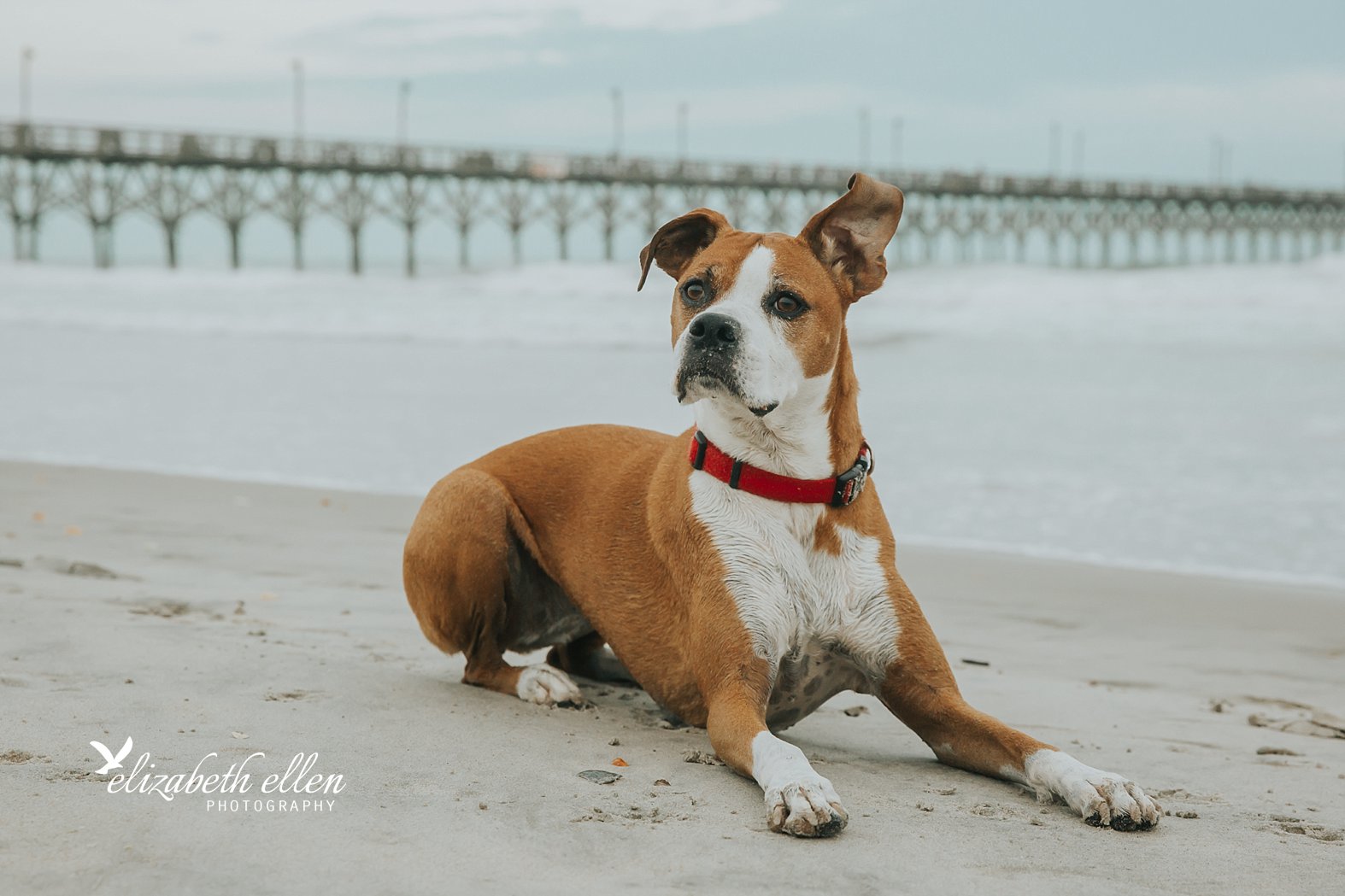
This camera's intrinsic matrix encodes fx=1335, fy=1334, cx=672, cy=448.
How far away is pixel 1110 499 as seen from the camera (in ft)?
26.8

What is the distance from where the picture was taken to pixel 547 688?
3887mm

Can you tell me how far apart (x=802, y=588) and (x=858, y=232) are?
37.7 inches

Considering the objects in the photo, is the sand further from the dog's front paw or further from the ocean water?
the ocean water

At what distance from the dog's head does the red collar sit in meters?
0.19

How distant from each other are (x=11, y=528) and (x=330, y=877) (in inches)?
198

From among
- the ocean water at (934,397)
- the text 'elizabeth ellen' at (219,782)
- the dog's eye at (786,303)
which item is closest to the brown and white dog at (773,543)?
the dog's eye at (786,303)

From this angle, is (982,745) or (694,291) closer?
(982,745)

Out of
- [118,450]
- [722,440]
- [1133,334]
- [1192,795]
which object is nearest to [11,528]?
[118,450]

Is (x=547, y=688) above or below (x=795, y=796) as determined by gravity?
below

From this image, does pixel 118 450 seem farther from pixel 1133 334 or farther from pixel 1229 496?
pixel 1133 334

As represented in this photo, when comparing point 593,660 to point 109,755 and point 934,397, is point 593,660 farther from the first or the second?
point 934,397

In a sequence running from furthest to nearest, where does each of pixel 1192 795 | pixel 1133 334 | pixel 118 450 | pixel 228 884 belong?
pixel 1133 334
pixel 118 450
pixel 1192 795
pixel 228 884

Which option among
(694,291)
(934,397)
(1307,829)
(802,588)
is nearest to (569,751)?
(802,588)

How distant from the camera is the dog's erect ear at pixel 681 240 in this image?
3.68 metres
